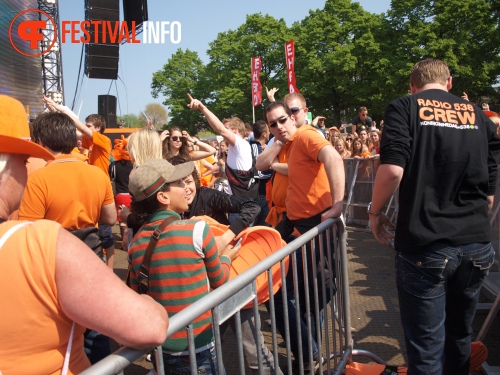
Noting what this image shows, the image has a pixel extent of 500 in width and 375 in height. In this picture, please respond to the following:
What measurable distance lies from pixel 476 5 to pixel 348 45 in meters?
9.38

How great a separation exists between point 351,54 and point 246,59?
1110 centimetres

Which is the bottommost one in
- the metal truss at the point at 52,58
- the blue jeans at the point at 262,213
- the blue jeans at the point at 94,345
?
the blue jeans at the point at 94,345

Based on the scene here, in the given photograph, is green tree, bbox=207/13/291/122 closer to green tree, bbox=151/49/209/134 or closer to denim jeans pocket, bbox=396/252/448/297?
green tree, bbox=151/49/209/134

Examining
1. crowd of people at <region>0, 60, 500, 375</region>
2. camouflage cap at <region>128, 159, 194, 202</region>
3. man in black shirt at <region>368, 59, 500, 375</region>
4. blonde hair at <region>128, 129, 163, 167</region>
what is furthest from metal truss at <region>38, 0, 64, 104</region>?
man in black shirt at <region>368, 59, 500, 375</region>

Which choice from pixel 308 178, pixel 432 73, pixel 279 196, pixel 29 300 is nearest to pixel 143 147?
pixel 279 196

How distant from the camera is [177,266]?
2189 millimetres

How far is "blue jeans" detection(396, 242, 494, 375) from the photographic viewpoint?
257 cm

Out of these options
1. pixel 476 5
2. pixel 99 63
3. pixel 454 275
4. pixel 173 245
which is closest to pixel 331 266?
pixel 454 275

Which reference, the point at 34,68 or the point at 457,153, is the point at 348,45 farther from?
the point at 457,153

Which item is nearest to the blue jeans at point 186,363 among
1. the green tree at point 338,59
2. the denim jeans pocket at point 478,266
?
the denim jeans pocket at point 478,266

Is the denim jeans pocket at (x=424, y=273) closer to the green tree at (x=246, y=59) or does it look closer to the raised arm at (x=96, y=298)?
the raised arm at (x=96, y=298)

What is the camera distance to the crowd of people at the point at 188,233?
126cm

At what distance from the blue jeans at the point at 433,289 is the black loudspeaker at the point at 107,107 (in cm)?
2177

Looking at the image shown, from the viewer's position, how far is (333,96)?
38500 millimetres
